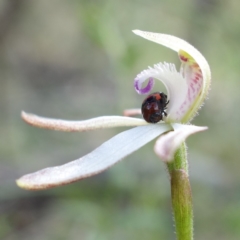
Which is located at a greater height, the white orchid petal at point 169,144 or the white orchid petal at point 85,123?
the white orchid petal at point 85,123

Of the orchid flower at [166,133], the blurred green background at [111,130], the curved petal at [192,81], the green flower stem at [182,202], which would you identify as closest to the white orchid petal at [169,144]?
the orchid flower at [166,133]

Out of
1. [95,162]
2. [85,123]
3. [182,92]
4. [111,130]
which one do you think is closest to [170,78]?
[182,92]

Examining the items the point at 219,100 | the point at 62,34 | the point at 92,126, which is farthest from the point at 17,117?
the point at 92,126

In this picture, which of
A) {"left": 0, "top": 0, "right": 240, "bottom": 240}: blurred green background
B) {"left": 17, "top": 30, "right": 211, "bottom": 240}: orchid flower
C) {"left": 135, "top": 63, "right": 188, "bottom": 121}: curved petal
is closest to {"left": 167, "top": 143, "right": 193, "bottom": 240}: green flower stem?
{"left": 17, "top": 30, "right": 211, "bottom": 240}: orchid flower

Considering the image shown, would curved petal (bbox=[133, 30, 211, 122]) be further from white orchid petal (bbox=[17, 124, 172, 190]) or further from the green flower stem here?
the green flower stem

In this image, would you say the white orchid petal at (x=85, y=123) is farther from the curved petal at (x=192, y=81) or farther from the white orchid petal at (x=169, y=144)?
the white orchid petal at (x=169, y=144)

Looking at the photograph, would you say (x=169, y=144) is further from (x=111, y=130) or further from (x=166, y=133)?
(x=111, y=130)
